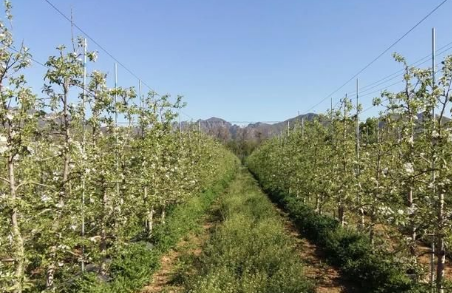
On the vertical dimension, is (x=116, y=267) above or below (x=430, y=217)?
below

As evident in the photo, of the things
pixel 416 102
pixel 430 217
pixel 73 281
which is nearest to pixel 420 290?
pixel 430 217

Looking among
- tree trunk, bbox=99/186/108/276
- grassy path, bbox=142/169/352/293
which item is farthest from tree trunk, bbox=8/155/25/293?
grassy path, bbox=142/169/352/293

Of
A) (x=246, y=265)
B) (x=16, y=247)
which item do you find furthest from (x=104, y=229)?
(x=16, y=247)

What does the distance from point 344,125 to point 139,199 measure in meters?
10.0

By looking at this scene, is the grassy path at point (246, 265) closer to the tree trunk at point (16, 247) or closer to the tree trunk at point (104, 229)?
the tree trunk at point (104, 229)

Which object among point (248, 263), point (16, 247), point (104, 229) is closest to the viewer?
point (16, 247)

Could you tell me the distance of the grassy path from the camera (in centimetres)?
916

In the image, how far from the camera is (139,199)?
10406mm

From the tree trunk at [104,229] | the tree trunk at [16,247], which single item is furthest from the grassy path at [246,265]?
the tree trunk at [16,247]

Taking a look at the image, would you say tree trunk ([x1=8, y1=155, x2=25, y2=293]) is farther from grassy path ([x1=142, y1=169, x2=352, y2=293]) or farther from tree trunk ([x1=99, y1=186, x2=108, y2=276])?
grassy path ([x1=142, y1=169, x2=352, y2=293])

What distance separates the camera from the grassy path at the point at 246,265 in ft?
30.0

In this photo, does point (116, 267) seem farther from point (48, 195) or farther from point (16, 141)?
point (16, 141)

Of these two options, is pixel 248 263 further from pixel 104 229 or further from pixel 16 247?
pixel 16 247

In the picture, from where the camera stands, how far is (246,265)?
34.8 feet
